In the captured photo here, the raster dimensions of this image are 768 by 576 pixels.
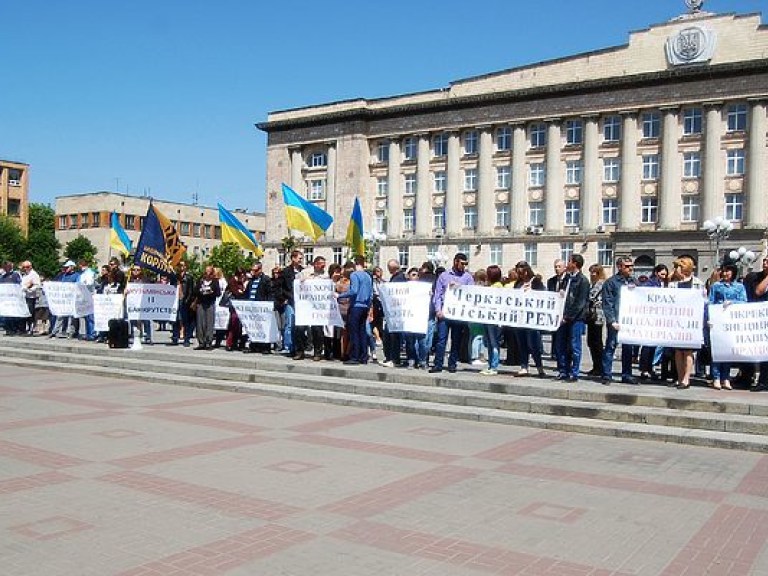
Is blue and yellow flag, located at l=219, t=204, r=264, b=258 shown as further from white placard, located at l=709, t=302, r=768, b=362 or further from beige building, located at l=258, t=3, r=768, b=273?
beige building, located at l=258, t=3, r=768, b=273

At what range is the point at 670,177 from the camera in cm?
6059

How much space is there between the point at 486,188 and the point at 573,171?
8094 millimetres

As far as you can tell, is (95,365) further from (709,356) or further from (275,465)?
(709,356)

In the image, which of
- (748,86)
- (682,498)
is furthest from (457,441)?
(748,86)

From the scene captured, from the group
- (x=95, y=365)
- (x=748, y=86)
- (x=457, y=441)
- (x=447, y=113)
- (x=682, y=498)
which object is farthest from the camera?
(x=447, y=113)

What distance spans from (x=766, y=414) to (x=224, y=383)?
9083mm

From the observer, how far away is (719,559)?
544 cm

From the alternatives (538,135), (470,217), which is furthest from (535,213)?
(538,135)

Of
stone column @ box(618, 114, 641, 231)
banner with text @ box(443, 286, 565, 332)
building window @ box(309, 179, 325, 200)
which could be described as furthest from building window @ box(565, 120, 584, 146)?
banner with text @ box(443, 286, 565, 332)

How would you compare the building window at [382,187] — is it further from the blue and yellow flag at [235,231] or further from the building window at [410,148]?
the blue and yellow flag at [235,231]

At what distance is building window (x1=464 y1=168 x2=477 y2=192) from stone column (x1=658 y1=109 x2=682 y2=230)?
17027 mm

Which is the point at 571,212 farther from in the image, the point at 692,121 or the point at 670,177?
the point at 692,121

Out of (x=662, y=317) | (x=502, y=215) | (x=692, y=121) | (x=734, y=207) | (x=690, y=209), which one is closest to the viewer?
(x=662, y=317)

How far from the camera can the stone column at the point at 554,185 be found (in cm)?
6575
